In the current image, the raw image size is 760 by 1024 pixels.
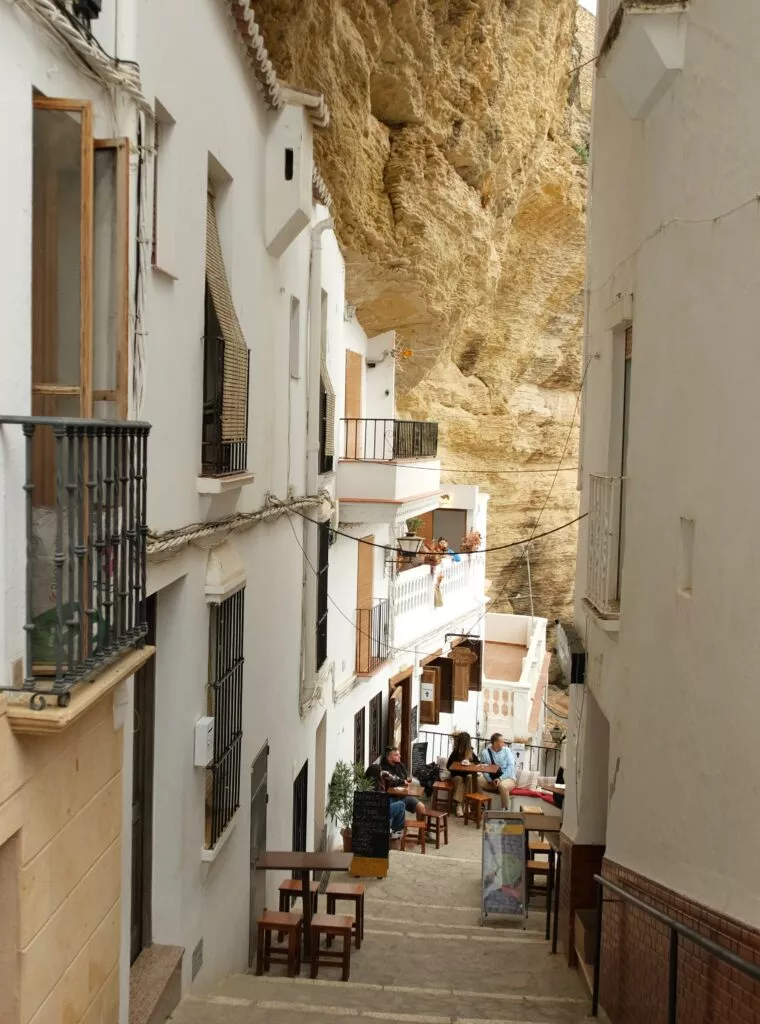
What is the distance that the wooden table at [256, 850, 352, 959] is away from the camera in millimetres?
9242

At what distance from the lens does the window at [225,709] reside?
304 inches

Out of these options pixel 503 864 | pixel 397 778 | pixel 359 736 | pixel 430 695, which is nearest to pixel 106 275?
pixel 503 864

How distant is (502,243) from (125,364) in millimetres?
20058

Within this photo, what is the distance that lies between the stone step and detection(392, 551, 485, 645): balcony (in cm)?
1152

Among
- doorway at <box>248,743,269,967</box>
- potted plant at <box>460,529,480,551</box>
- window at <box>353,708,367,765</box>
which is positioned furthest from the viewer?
potted plant at <box>460,529,480,551</box>

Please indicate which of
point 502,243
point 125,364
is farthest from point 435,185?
A: point 125,364

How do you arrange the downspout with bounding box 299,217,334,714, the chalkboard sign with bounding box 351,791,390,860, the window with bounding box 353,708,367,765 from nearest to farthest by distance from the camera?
the chalkboard sign with bounding box 351,791,390,860
the downspout with bounding box 299,217,334,714
the window with bounding box 353,708,367,765

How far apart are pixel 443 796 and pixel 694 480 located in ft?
Answer: 41.6

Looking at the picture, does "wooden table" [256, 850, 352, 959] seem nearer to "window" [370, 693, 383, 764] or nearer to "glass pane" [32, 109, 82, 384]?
"glass pane" [32, 109, 82, 384]

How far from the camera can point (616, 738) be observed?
7906 millimetres

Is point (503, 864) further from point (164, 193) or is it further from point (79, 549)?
point (79, 549)

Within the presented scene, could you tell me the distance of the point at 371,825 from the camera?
12023mm

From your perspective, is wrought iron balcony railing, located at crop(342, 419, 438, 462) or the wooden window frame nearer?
the wooden window frame

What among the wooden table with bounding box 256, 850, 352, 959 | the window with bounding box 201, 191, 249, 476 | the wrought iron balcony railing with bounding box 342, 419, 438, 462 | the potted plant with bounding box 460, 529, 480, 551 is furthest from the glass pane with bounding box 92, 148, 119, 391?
the potted plant with bounding box 460, 529, 480, 551
